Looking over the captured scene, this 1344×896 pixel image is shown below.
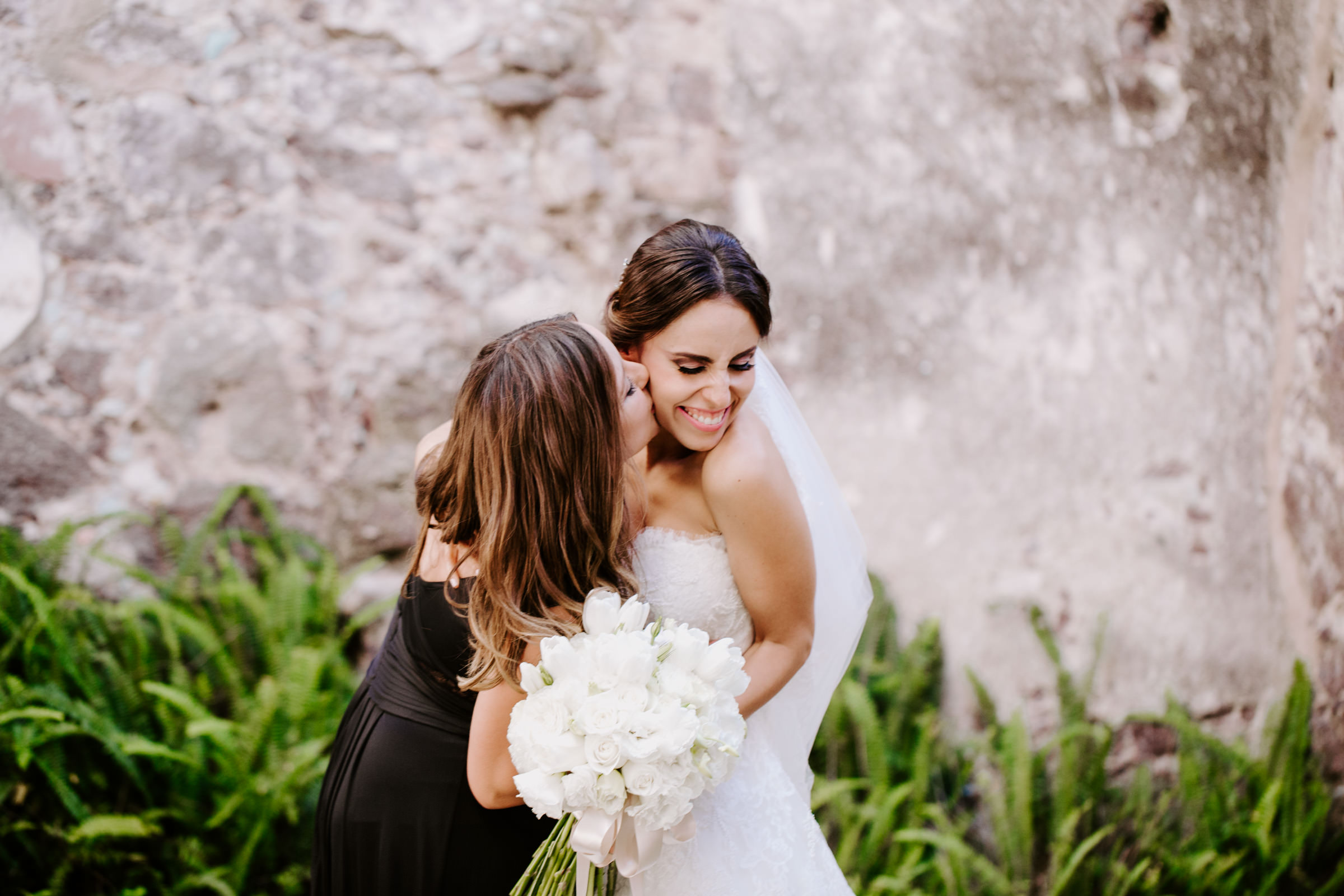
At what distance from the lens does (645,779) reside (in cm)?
143

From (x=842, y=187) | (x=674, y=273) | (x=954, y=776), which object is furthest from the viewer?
(x=842, y=187)

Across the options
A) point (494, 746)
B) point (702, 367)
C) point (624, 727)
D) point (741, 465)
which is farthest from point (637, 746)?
point (702, 367)

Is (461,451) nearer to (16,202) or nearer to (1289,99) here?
(16,202)

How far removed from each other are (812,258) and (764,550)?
2.16 metres

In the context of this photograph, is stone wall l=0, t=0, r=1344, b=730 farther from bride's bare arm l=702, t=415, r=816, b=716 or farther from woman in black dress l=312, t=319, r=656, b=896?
woman in black dress l=312, t=319, r=656, b=896

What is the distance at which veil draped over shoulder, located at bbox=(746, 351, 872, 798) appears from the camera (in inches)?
79.5

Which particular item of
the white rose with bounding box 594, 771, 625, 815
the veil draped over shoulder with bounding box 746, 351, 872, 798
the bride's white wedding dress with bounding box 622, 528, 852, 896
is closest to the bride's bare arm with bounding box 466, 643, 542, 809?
the white rose with bounding box 594, 771, 625, 815

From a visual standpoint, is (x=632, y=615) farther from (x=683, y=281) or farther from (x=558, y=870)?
(x=683, y=281)

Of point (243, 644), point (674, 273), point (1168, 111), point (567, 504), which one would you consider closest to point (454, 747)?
point (567, 504)

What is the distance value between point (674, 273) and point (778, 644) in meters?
0.79

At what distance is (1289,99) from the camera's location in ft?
10.1

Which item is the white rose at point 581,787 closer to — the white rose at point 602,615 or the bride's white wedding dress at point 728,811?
the white rose at point 602,615

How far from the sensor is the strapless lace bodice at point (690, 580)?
183 centimetres

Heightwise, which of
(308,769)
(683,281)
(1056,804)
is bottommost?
(1056,804)
